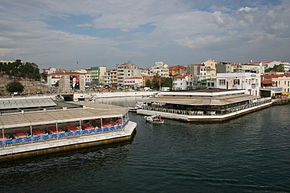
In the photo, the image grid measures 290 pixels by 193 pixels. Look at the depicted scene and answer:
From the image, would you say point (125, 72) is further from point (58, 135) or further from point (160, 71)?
point (58, 135)

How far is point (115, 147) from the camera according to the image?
2903cm

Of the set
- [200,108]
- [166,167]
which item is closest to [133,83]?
[200,108]

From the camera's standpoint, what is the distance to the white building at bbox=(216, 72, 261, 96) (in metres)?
72.4

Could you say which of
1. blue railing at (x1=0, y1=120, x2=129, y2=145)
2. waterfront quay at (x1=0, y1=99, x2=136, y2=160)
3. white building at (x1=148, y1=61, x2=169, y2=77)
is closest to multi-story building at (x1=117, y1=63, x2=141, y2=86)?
white building at (x1=148, y1=61, x2=169, y2=77)

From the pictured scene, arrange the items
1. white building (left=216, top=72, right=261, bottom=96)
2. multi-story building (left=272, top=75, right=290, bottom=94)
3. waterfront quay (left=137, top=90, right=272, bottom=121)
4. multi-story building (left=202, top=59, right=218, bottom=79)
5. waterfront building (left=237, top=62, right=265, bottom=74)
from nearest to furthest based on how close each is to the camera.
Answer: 1. waterfront quay (left=137, top=90, right=272, bottom=121)
2. white building (left=216, top=72, right=261, bottom=96)
3. waterfront building (left=237, top=62, right=265, bottom=74)
4. multi-story building (left=272, top=75, right=290, bottom=94)
5. multi-story building (left=202, top=59, right=218, bottom=79)

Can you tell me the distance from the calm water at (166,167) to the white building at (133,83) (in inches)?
4173

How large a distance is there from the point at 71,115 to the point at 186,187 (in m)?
19.0

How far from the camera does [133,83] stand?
140 meters

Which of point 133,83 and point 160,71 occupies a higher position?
point 160,71

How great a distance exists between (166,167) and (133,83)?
390 feet

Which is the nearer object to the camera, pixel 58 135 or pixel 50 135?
pixel 50 135

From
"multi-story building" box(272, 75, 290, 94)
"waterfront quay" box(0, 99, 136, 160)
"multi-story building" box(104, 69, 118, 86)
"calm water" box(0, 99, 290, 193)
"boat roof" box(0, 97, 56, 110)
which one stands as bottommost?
"calm water" box(0, 99, 290, 193)

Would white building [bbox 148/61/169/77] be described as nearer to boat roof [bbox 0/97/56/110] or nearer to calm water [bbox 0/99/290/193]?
boat roof [bbox 0/97/56/110]

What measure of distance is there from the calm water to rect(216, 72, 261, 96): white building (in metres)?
41.5
